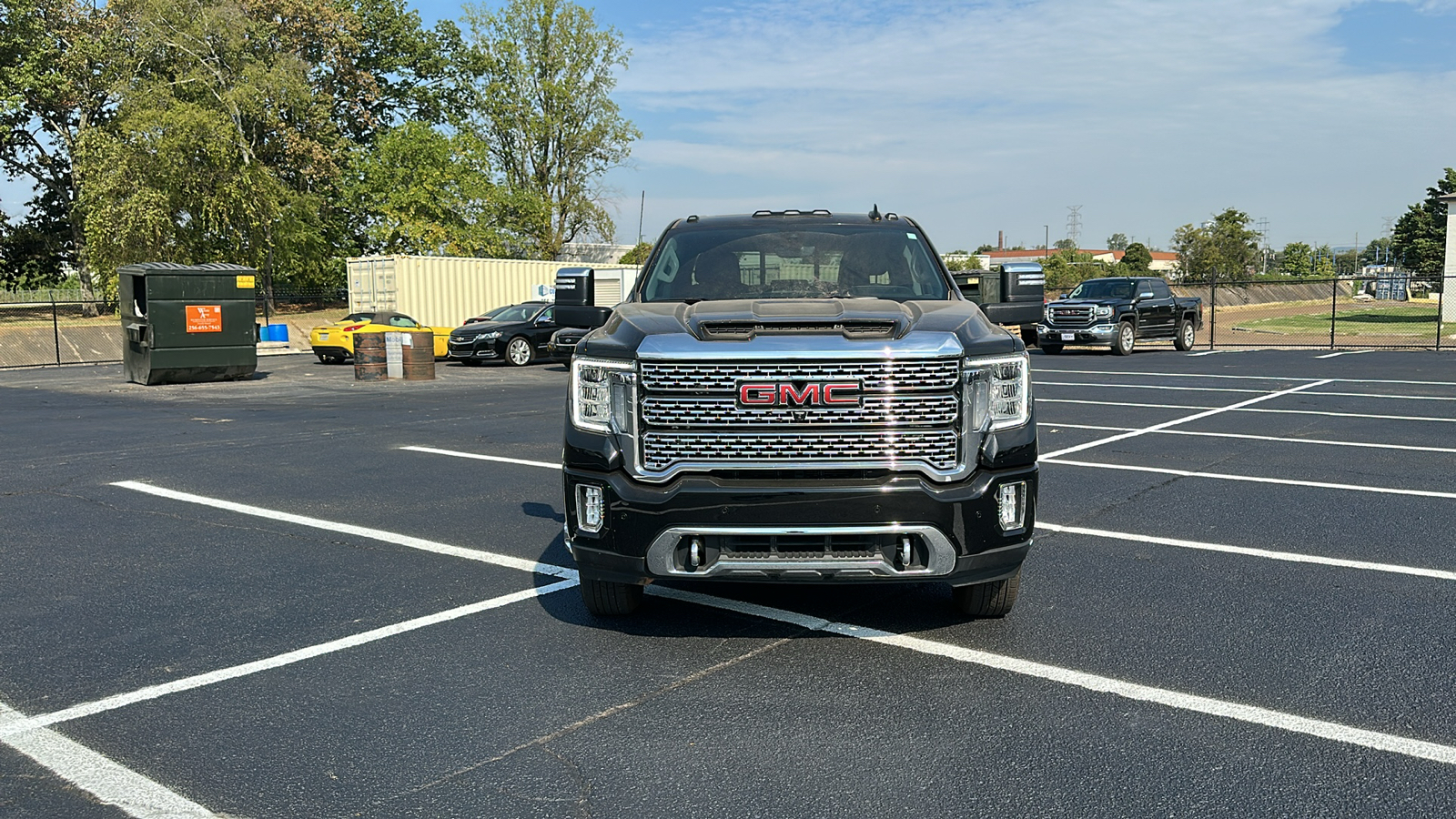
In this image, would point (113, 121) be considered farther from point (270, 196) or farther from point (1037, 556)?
point (1037, 556)

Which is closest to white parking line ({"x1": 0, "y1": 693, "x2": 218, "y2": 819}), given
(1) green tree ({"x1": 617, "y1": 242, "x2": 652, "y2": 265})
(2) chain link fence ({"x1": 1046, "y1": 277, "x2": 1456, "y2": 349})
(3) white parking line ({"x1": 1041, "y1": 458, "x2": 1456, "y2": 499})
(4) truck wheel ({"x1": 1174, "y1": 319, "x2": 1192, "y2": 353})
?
(3) white parking line ({"x1": 1041, "y1": 458, "x2": 1456, "y2": 499})

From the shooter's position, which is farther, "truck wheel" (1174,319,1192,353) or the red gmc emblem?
"truck wheel" (1174,319,1192,353)

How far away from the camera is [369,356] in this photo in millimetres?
20766

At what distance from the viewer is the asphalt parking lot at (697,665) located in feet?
11.1

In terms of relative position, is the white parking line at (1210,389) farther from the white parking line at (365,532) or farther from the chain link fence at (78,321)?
the chain link fence at (78,321)

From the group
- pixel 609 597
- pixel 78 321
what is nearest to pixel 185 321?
pixel 609 597

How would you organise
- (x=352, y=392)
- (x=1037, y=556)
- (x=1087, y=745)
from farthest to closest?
(x=352, y=392) < (x=1037, y=556) < (x=1087, y=745)

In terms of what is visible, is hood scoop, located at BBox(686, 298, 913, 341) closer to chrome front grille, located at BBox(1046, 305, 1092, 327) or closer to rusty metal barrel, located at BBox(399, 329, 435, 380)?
rusty metal barrel, located at BBox(399, 329, 435, 380)

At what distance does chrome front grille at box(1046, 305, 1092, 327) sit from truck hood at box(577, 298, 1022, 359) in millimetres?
21684

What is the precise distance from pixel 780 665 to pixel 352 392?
15020 mm

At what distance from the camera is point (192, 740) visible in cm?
377

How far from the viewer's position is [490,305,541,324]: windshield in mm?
24906

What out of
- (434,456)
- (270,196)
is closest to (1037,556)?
(434,456)

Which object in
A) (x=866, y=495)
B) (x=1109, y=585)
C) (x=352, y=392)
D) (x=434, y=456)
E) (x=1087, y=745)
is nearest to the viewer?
(x=1087, y=745)
